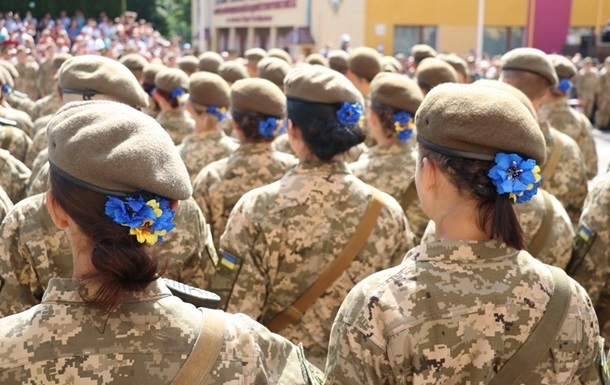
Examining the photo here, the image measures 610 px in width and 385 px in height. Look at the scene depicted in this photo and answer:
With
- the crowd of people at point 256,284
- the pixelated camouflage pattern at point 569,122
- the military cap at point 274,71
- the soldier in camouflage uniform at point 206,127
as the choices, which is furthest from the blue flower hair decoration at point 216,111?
the pixelated camouflage pattern at point 569,122

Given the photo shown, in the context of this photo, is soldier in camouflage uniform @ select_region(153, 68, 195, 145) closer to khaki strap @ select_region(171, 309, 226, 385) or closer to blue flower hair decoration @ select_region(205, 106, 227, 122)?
blue flower hair decoration @ select_region(205, 106, 227, 122)

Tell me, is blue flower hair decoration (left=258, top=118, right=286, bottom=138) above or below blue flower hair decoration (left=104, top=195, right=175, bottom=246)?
below

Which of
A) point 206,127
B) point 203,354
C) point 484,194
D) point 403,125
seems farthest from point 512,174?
point 206,127

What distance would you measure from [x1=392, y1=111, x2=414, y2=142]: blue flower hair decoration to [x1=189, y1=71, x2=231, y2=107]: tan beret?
1762 mm

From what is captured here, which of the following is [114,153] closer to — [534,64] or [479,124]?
[479,124]

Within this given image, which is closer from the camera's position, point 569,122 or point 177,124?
point 177,124

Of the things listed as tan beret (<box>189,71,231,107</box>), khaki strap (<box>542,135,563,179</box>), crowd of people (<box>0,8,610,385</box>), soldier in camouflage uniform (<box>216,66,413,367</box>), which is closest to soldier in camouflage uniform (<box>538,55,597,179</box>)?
khaki strap (<box>542,135,563,179</box>)

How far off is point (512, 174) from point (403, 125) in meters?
2.56

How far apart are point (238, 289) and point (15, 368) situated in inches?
66.3

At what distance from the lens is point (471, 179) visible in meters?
2.30

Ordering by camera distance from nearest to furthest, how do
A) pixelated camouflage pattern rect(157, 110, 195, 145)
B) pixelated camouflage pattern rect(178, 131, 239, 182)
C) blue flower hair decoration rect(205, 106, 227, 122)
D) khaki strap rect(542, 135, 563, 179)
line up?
1. khaki strap rect(542, 135, 563, 179)
2. pixelated camouflage pattern rect(178, 131, 239, 182)
3. blue flower hair decoration rect(205, 106, 227, 122)
4. pixelated camouflage pattern rect(157, 110, 195, 145)

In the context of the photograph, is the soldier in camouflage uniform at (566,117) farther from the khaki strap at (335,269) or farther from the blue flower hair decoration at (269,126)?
the khaki strap at (335,269)

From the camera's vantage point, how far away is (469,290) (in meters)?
2.28

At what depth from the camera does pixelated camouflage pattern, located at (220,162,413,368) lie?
11.8ft
